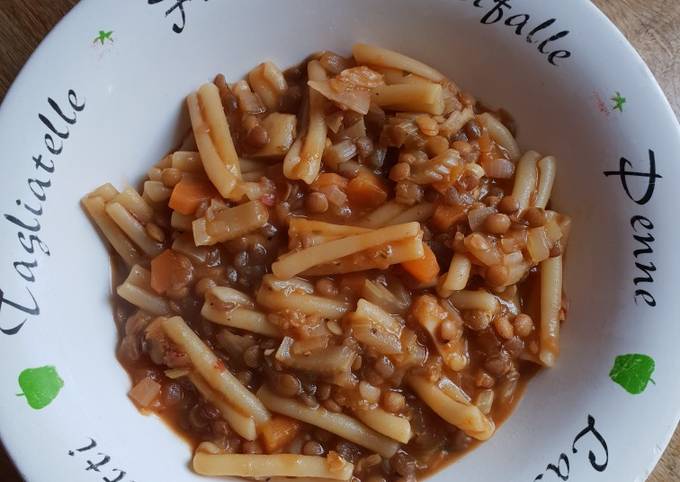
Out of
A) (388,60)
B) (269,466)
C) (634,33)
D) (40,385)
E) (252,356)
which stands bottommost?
(269,466)

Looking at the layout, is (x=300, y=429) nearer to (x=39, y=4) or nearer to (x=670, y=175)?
(x=670, y=175)

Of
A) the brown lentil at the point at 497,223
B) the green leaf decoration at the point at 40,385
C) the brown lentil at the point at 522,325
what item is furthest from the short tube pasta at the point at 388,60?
the green leaf decoration at the point at 40,385

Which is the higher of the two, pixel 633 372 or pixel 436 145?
pixel 436 145

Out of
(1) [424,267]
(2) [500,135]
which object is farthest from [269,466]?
(2) [500,135]

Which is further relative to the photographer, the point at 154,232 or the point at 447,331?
the point at 154,232

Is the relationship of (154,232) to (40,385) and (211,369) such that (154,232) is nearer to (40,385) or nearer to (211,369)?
(211,369)

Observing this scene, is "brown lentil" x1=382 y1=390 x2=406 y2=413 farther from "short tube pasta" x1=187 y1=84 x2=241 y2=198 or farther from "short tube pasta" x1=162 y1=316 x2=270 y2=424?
"short tube pasta" x1=187 y1=84 x2=241 y2=198

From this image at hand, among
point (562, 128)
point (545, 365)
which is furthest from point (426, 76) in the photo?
point (545, 365)
